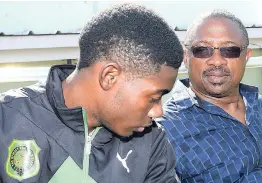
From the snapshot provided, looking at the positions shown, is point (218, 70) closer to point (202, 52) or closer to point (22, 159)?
A: point (202, 52)

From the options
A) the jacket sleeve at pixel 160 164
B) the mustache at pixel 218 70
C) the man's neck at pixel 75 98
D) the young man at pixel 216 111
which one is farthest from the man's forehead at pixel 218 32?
the man's neck at pixel 75 98

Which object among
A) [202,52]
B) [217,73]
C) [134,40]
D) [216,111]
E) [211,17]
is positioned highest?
[134,40]

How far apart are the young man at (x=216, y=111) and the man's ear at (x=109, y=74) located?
3.43 ft

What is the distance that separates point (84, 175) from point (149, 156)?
374 mm

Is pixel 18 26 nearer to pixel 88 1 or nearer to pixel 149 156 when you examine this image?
pixel 88 1

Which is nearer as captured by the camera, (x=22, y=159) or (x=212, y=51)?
(x=22, y=159)

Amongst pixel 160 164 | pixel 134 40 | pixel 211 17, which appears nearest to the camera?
pixel 134 40

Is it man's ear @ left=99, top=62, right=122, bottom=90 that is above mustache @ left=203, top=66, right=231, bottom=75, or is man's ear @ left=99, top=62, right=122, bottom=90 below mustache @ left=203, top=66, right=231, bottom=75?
above

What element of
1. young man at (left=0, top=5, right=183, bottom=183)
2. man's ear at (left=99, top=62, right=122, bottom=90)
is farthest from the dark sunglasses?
man's ear at (left=99, top=62, right=122, bottom=90)

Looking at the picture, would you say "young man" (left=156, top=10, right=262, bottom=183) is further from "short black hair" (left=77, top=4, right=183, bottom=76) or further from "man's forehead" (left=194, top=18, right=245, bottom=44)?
"short black hair" (left=77, top=4, right=183, bottom=76)

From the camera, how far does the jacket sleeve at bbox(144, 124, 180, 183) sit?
2.26m

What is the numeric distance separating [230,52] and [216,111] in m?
0.43

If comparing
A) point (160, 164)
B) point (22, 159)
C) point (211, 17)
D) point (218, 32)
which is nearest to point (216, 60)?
point (218, 32)

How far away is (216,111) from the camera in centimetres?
300
